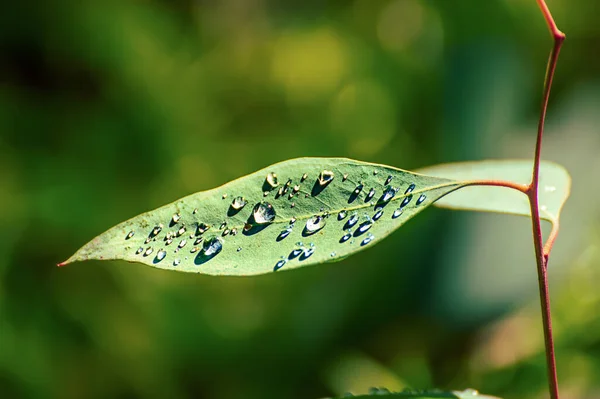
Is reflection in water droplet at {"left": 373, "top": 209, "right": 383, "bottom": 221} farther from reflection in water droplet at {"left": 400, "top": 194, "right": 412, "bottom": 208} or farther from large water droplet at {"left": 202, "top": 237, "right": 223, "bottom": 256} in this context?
large water droplet at {"left": 202, "top": 237, "right": 223, "bottom": 256}

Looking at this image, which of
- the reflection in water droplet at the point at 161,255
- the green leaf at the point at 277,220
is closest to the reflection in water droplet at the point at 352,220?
the green leaf at the point at 277,220

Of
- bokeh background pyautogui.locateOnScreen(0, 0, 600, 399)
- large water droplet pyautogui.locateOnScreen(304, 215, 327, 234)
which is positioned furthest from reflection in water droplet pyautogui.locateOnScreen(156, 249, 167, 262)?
bokeh background pyautogui.locateOnScreen(0, 0, 600, 399)

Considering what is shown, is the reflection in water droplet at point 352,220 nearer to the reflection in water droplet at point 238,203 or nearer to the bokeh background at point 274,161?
the reflection in water droplet at point 238,203

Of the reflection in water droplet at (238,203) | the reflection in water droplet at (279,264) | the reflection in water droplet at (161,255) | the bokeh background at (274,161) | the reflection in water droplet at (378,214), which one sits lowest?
the reflection in water droplet at (161,255)

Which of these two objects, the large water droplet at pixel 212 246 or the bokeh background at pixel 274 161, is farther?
the bokeh background at pixel 274 161

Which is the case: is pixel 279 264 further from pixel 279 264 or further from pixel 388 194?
pixel 388 194

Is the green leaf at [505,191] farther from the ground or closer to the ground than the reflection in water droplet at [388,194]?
farther from the ground

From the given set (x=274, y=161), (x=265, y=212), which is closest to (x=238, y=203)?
(x=265, y=212)

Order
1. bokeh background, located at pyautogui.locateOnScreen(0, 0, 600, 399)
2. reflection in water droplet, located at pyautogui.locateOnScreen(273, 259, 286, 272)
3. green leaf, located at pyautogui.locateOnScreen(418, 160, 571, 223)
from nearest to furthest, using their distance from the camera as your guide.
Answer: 1. reflection in water droplet, located at pyautogui.locateOnScreen(273, 259, 286, 272)
2. green leaf, located at pyautogui.locateOnScreen(418, 160, 571, 223)
3. bokeh background, located at pyautogui.locateOnScreen(0, 0, 600, 399)
